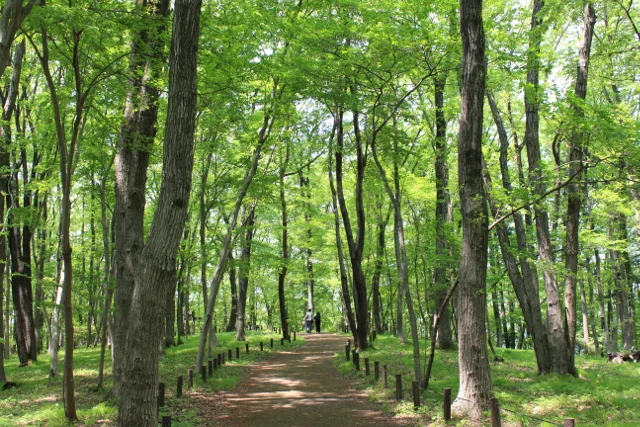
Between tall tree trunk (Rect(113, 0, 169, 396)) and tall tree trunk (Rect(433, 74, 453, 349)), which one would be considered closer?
tall tree trunk (Rect(113, 0, 169, 396))

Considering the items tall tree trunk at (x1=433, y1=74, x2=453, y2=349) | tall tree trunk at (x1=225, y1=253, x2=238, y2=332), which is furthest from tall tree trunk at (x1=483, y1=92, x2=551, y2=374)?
tall tree trunk at (x1=225, y1=253, x2=238, y2=332)

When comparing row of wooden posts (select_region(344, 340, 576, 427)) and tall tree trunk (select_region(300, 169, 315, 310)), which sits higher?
tall tree trunk (select_region(300, 169, 315, 310))

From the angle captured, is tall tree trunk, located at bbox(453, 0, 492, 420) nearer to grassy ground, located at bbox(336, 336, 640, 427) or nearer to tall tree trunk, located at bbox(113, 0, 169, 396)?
grassy ground, located at bbox(336, 336, 640, 427)

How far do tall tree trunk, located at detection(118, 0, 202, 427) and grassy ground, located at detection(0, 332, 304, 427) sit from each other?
2841 mm

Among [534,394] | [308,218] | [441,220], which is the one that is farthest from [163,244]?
[308,218]

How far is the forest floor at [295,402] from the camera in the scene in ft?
26.9

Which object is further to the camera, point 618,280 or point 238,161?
point 618,280

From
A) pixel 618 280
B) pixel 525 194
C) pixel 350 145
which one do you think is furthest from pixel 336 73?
pixel 618 280

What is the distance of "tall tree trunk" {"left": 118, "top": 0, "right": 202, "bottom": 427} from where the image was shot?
5.15 m

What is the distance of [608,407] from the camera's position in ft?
27.0

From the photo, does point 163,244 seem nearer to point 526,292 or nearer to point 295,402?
point 295,402

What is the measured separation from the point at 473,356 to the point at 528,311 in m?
5.51

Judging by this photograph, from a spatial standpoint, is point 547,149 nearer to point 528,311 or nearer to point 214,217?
point 528,311

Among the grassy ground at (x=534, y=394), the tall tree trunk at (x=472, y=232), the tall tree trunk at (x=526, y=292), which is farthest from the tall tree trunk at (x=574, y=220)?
the tall tree trunk at (x=472, y=232)
